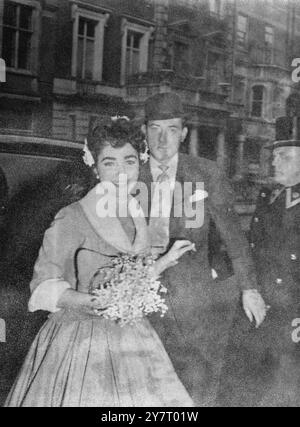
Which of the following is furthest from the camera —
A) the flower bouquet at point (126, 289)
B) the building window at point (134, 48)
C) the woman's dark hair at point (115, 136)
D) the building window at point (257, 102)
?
the building window at point (257, 102)

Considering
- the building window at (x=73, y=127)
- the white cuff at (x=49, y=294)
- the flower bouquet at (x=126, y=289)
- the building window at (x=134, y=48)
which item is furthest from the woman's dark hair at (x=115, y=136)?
the white cuff at (x=49, y=294)

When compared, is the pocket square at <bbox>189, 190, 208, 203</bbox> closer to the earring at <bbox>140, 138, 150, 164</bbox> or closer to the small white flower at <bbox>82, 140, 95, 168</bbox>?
the earring at <bbox>140, 138, 150, 164</bbox>

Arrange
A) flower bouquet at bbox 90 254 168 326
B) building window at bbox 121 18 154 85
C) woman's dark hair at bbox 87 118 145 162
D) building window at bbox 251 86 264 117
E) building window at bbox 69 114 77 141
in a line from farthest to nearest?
building window at bbox 251 86 264 117 → building window at bbox 121 18 154 85 → building window at bbox 69 114 77 141 → woman's dark hair at bbox 87 118 145 162 → flower bouquet at bbox 90 254 168 326

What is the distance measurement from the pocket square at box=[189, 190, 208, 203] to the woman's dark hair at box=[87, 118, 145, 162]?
0.43 metres

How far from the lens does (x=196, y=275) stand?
373cm

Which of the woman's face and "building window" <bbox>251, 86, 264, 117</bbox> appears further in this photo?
"building window" <bbox>251, 86, 264, 117</bbox>

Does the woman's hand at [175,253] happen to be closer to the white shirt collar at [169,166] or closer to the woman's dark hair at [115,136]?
the white shirt collar at [169,166]

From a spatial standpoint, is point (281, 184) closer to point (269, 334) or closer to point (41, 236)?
point (269, 334)

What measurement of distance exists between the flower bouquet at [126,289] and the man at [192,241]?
0.53ft

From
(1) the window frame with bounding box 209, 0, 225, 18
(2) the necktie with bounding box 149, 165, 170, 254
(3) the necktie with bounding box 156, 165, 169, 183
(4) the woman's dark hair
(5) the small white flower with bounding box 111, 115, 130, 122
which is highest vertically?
(1) the window frame with bounding box 209, 0, 225, 18

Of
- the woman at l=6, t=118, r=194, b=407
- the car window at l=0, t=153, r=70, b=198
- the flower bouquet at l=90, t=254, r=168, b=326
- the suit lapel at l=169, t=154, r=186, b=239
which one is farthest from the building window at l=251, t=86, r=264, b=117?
the car window at l=0, t=153, r=70, b=198

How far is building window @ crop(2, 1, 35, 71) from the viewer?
12.0ft

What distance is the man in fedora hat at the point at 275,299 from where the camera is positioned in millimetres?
3836

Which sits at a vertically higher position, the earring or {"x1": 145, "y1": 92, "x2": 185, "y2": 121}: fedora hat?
{"x1": 145, "y1": 92, "x2": 185, "y2": 121}: fedora hat
